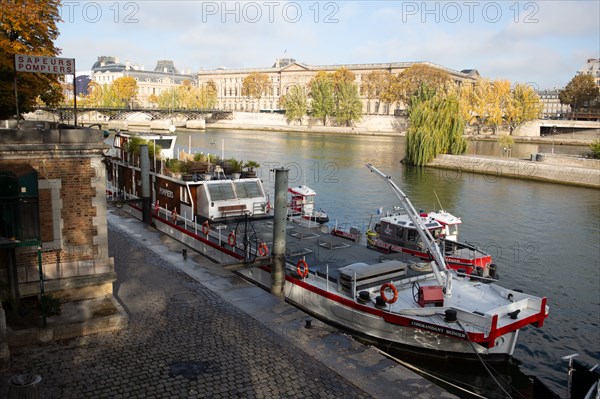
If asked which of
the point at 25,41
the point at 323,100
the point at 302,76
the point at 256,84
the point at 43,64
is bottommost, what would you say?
the point at 43,64

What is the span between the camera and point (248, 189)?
1009 inches

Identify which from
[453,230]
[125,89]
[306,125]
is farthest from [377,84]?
[453,230]

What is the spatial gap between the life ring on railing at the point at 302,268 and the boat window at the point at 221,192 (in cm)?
787

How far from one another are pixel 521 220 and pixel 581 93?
122 metres

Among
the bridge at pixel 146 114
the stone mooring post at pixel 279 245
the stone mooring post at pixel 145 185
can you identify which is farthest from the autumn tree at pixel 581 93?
the stone mooring post at pixel 279 245

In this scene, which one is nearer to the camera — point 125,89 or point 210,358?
point 210,358

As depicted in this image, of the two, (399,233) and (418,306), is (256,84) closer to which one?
(399,233)

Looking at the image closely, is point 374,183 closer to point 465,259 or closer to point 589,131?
point 465,259

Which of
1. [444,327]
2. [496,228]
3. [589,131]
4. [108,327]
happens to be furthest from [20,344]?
[589,131]

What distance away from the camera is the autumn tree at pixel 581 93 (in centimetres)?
13988

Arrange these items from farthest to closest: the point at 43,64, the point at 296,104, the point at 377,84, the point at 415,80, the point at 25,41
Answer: the point at 377,84
the point at 296,104
the point at 415,80
the point at 25,41
the point at 43,64

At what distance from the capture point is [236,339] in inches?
522

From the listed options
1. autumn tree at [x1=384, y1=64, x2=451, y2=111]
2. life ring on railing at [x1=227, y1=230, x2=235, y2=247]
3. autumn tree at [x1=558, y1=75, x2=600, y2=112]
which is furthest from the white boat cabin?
autumn tree at [x1=558, y1=75, x2=600, y2=112]

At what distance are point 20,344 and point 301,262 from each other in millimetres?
8899
